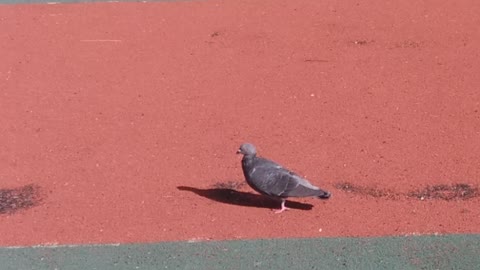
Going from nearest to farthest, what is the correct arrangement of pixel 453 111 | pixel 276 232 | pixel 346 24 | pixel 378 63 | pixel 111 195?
pixel 276 232, pixel 111 195, pixel 453 111, pixel 378 63, pixel 346 24

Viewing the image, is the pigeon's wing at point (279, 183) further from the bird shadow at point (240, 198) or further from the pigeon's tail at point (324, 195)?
the bird shadow at point (240, 198)

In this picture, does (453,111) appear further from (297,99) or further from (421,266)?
(421,266)

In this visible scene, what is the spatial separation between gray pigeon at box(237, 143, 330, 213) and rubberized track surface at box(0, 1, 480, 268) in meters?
0.22

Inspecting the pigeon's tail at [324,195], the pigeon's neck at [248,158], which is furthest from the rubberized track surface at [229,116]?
the pigeon's neck at [248,158]

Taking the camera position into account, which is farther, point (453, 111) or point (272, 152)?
point (453, 111)

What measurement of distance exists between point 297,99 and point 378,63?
4.67 ft

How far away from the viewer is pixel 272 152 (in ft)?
31.1

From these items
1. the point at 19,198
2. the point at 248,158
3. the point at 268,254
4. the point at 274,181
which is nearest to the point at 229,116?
the point at 248,158

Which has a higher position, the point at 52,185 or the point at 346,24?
the point at 346,24

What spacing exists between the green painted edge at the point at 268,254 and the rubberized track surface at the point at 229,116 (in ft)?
0.59

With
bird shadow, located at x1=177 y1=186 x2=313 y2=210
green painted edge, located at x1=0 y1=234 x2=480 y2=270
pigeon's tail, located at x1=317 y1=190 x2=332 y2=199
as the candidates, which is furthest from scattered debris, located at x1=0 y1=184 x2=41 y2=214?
pigeon's tail, located at x1=317 y1=190 x2=332 y2=199

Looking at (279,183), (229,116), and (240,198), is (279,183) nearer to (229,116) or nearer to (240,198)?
(240,198)

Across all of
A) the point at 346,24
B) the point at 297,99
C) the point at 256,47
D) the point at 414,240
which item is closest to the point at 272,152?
the point at 297,99

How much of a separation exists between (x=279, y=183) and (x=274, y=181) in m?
0.05
